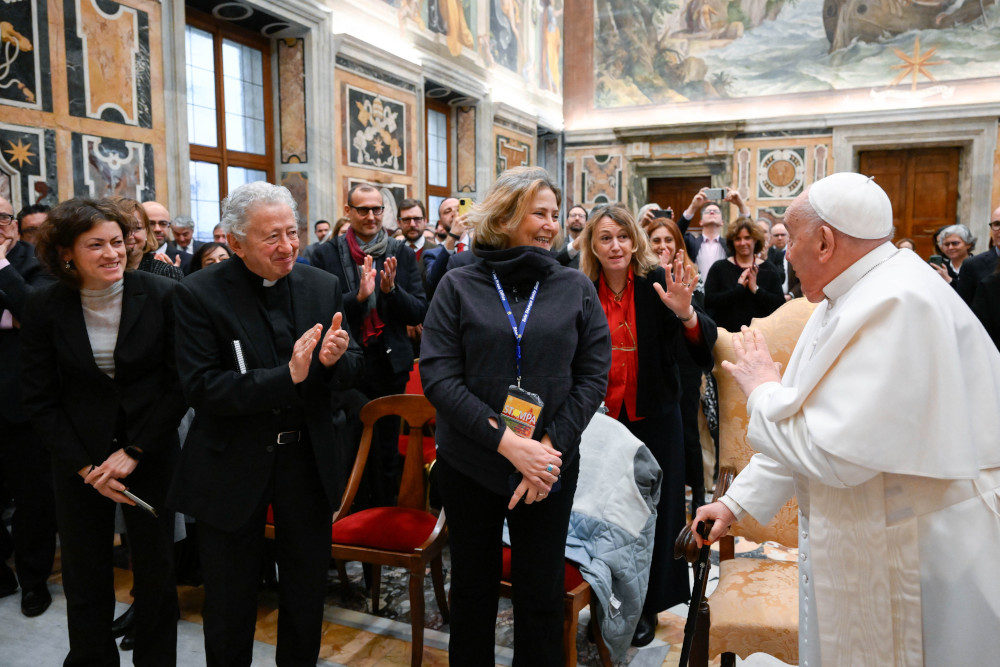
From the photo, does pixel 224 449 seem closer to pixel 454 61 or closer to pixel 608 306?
pixel 608 306

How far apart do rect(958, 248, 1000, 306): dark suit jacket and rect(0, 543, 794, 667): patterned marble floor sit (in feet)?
10.4

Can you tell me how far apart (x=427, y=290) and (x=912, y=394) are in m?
4.16

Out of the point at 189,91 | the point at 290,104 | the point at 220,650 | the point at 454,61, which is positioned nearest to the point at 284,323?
the point at 220,650

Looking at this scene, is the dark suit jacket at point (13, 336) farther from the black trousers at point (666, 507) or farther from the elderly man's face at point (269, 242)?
the black trousers at point (666, 507)

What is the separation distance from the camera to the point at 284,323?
7.85 feet

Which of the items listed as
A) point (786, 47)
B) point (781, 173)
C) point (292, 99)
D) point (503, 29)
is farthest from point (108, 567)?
point (786, 47)

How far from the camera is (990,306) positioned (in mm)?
4371

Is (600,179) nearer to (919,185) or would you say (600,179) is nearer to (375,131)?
(919,185)

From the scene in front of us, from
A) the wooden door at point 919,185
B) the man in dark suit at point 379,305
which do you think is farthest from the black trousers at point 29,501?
the wooden door at point 919,185

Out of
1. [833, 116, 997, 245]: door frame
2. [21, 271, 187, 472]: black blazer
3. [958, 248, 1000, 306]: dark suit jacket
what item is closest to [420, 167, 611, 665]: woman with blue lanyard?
[21, 271, 187, 472]: black blazer

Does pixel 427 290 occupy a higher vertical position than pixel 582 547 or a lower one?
higher

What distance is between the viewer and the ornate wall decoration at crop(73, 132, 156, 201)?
572 centimetres

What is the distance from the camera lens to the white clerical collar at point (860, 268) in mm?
1766

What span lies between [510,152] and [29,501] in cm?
1059
